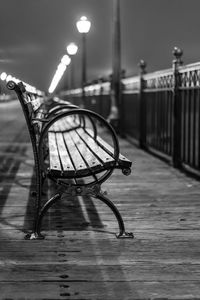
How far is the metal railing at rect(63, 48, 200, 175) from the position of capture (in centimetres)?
771

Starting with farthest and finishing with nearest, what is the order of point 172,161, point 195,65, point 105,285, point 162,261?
point 172,161 → point 195,65 → point 162,261 → point 105,285

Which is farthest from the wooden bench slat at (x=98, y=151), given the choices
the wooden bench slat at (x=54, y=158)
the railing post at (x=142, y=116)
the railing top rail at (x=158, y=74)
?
the railing post at (x=142, y=116)

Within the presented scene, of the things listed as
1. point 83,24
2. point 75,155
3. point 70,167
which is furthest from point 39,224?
point 83,24

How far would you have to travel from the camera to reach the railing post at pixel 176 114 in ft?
27.6

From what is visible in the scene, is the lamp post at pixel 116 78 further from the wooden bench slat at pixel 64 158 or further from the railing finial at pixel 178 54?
the wooden bench slat at pixel 64 158

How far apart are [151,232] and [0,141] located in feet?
30.8

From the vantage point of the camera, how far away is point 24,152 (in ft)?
35.6

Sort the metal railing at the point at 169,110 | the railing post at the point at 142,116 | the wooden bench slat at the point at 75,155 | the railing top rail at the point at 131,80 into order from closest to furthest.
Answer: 1. the wooden bench slat at the point at 75,155
2. the metal railing at the point at 169,110
3. the railing post at the point at 142,116
4. the railing top rail at the point at 131,80

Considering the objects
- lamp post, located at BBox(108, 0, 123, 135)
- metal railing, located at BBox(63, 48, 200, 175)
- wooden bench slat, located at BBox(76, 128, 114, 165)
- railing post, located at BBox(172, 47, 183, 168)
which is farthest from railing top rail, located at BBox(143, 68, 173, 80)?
lamp post, located at BBox(108, 0, 123, 135)

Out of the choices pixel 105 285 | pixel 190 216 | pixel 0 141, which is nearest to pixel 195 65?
pixel 190 216

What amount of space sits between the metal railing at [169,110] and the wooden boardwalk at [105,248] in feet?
4.40

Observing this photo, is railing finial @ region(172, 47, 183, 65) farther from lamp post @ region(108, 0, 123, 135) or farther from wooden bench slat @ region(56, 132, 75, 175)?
lamp post @ region(108, 0, 123, 135)

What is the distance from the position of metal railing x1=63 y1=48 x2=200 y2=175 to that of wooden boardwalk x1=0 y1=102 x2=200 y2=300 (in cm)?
134

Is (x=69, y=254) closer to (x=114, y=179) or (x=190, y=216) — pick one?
(x=190, y=216)
